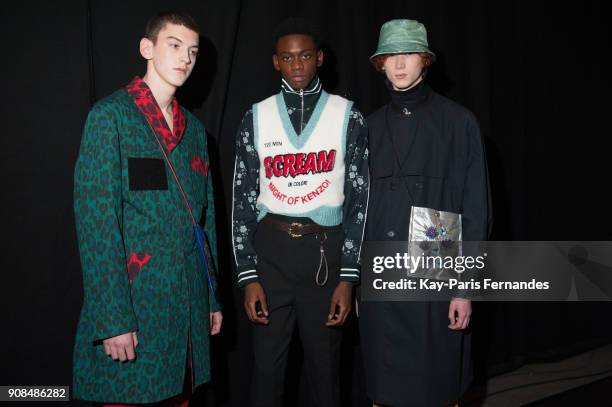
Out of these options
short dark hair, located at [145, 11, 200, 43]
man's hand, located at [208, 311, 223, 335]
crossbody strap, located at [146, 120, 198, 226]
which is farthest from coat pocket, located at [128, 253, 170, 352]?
short dark hair, located at [145, 11, 200, 43]

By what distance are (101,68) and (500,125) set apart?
2.38 metres

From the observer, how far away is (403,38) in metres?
1.96

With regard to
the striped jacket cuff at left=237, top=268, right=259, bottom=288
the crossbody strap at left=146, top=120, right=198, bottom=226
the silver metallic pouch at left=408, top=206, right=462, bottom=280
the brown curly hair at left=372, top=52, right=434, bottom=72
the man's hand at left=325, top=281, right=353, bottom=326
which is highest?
the brown curly hair at left=372, top=52, right=434, bottom=72

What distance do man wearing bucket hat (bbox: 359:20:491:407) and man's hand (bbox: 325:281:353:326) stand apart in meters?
0.21

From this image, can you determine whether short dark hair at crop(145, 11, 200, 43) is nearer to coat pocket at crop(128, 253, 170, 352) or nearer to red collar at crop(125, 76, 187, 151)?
red collar at crop(125, 76, 187, 151)

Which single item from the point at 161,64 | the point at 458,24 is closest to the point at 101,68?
the point at 161,64

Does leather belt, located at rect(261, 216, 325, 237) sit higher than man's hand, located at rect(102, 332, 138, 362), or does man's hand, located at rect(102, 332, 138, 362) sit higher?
leather belt, located at rect(261, 216, 325, 237)

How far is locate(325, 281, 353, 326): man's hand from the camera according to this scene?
1.83 meters

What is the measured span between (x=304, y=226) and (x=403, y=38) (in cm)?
76

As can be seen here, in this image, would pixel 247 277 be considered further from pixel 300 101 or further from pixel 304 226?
pixel 300 101

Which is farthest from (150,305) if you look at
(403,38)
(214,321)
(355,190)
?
(403,38)

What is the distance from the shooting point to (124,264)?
4.99ft

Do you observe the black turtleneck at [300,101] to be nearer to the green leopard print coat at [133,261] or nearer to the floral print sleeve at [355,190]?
the floral print sleeve at [355,190]

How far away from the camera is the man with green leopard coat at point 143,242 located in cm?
150
